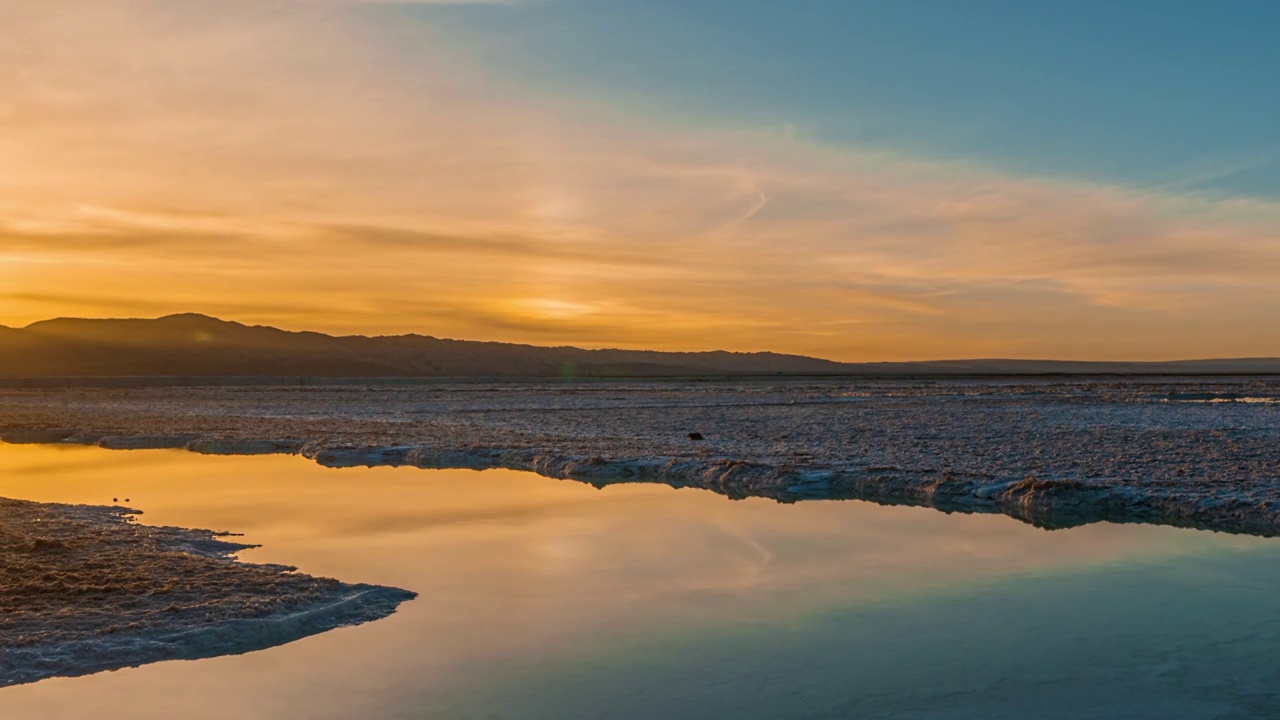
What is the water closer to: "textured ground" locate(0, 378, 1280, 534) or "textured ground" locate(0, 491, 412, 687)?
"textured ground" locate(0, 491, 412, 687)

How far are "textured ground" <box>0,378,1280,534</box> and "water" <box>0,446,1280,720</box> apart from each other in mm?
1749

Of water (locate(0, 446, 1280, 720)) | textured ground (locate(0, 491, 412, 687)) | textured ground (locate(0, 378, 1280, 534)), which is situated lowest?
water (locate(0, 446, 1280, 720))

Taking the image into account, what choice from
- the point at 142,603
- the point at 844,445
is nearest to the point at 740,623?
the point at 142,603

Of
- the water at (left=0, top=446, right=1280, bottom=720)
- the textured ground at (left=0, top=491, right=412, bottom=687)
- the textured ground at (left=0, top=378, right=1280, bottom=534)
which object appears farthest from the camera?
the textured ground at (left=0, top=378, right=1280, bottom=534)

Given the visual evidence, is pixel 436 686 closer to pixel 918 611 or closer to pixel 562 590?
pixel 562 590

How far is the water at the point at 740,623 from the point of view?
7.92 m

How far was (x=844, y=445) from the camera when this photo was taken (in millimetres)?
27922

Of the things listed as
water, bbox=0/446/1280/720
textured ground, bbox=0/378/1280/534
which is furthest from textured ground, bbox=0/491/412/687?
textured ground, bbox=0/378/1280/534

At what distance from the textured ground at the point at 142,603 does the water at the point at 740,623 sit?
0.40m

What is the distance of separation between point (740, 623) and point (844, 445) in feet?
60.0

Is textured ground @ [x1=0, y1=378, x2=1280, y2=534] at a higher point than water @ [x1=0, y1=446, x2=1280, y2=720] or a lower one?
higher

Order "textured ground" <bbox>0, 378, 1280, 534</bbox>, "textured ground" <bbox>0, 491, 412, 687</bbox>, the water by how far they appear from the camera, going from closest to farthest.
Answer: the water → "textured ground" <bbox>0, 491, 412, 687</bbox> → "textured ground" <bbox>0, 378, 1280, 534</bbox>

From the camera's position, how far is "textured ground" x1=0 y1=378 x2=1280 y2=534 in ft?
59.1

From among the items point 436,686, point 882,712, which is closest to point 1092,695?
point 882,712
